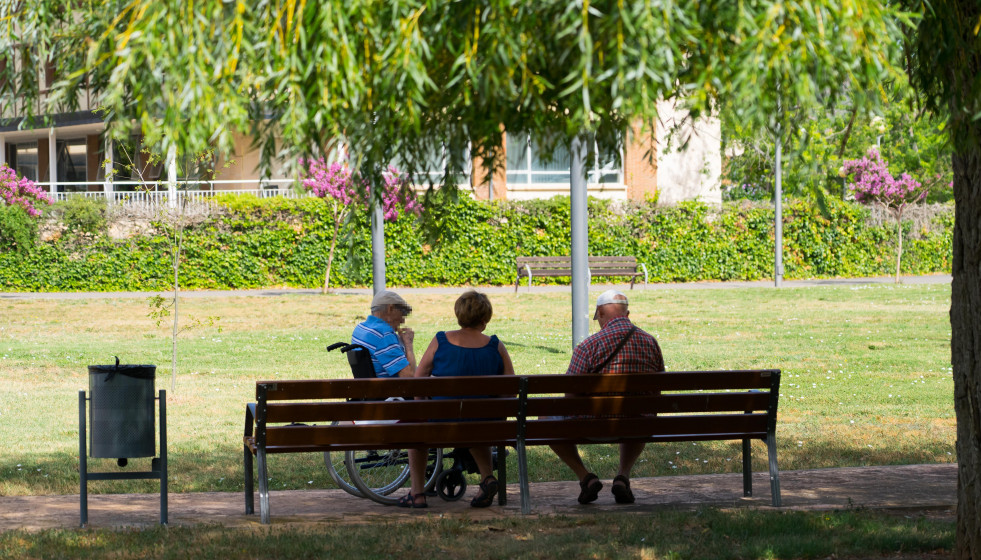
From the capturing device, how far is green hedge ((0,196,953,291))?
90.8 ft

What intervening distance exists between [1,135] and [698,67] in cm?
3847

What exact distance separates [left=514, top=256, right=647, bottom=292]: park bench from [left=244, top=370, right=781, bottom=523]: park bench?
67.3ft

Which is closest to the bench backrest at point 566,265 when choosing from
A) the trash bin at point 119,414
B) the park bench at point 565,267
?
the park bench at point 565,267

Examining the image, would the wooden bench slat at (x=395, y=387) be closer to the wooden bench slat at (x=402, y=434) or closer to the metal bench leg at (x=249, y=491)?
the wooden bench slat at (x=402, y=434)

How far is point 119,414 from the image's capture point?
21.0 ft

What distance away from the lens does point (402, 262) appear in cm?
2919

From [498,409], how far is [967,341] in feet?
8.19

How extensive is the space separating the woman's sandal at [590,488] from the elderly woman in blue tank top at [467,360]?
1.66 ft

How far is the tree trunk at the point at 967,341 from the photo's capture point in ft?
16.6

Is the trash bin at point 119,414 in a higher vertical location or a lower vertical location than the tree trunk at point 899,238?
lower

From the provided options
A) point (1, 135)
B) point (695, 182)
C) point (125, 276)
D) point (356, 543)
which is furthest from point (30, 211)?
point (356, 543)

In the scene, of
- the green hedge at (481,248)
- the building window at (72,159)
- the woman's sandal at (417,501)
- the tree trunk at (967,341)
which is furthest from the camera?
the building window at (72,159)

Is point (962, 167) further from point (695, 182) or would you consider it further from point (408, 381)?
point (695, 182)

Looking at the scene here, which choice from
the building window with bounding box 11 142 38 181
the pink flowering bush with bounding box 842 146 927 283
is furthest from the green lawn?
the building window with bounding box 11 142 38 181
